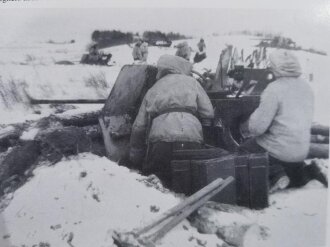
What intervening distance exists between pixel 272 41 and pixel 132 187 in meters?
1.30

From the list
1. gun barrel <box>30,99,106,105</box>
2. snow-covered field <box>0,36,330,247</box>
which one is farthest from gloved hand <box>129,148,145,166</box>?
gun barrel <box>30,99,106,105</box>

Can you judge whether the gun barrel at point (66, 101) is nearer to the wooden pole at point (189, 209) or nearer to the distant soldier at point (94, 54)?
the distant soldier at point (94, 54)

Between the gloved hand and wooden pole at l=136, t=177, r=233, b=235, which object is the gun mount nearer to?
the gloved hand

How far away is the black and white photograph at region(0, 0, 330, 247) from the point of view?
8.82ft

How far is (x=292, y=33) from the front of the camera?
295 cm

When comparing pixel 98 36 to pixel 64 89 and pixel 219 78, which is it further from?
pixel 219 78

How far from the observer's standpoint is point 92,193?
2752 mm

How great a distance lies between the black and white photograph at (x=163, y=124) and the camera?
8.82ft

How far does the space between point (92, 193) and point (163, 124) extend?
2.08 feet

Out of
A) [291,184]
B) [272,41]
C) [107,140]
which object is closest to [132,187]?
[107,140]

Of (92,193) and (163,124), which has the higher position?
(163,124)

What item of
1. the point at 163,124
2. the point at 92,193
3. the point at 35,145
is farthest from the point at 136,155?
the point at 35,145

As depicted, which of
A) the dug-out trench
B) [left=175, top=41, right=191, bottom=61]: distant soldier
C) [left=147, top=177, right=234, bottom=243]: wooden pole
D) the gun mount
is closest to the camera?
[left=147, top=177, right=234, bottom=243]: wooden pole

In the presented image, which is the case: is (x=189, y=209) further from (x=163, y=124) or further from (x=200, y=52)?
(x=200, y=52)
